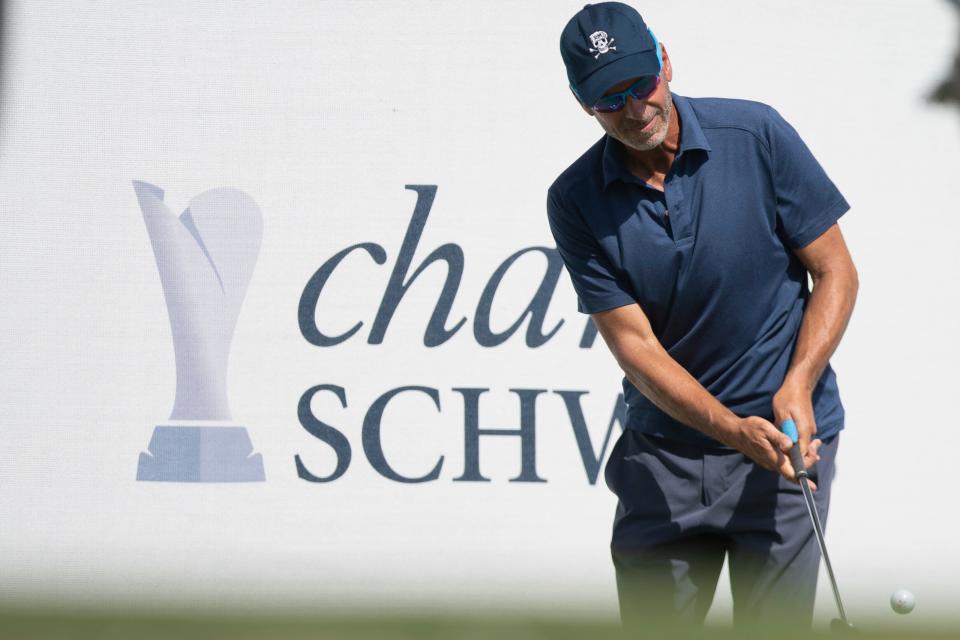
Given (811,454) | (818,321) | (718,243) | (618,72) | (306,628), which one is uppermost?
(618,72)

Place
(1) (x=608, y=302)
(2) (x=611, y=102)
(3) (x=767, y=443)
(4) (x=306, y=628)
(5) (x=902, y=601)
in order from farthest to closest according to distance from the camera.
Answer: (5) (x=902, y=601) < (1) (x=608, y=302) < (2) (x=611, y=102) < (3) (x=767, y=443) < (4) (x=306, y=628)

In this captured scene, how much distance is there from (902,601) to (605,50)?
6.90ft

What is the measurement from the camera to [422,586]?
12.3 feet

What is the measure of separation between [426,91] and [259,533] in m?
1.40

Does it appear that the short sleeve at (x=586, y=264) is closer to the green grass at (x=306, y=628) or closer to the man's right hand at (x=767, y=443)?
the man's right hand at (x=767, y=443)

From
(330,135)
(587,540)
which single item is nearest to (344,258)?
(330,135)

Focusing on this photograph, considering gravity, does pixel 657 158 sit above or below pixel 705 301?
above

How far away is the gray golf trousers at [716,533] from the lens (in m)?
2.43

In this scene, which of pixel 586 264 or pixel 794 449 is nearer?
pixel 794 449

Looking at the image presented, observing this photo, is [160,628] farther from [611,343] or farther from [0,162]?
[0,162]

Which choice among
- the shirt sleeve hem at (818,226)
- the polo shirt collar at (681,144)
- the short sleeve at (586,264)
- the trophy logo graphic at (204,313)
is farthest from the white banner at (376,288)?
the shirt sleeve hem at (818,226)

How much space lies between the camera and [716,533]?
8.10ft

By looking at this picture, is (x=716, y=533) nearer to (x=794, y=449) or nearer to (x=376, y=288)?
(x=794, y=449)

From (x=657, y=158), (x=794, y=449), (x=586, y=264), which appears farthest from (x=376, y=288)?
(x=794, y=449)
